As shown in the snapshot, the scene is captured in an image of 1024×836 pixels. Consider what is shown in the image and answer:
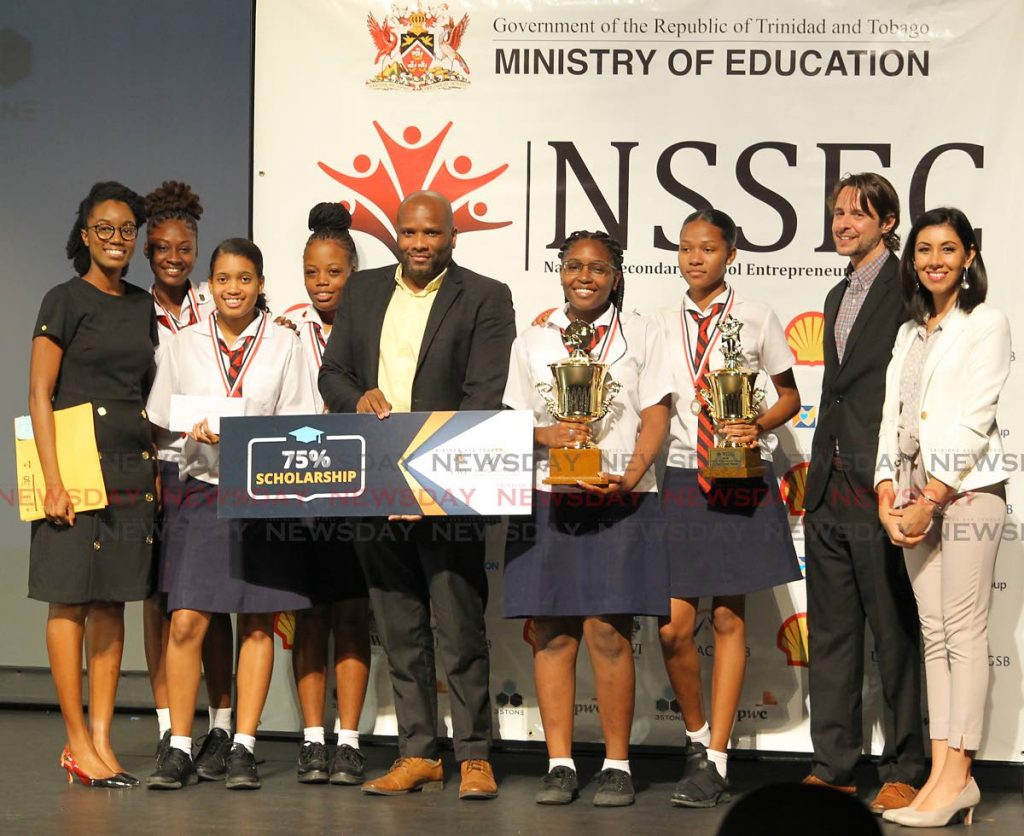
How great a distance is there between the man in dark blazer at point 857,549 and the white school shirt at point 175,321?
2168 millimetres

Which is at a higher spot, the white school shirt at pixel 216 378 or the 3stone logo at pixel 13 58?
the 3stone logo at pixel 13 58

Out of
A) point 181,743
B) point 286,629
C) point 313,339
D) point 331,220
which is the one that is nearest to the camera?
point 181,743

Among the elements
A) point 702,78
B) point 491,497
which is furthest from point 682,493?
point 702,78

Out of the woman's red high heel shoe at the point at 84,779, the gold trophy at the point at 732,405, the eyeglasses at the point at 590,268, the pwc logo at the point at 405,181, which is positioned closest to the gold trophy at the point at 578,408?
the eyeglasses at the point at 590,268

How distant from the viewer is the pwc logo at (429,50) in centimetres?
520

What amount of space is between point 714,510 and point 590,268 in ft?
2.96

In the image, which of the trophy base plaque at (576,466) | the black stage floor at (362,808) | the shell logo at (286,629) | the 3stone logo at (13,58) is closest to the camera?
the black stage floor at (362,808)

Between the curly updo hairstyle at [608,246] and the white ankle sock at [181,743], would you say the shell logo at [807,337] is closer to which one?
the curly updo hairstyle at [608,246]

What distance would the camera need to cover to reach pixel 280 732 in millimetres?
5348

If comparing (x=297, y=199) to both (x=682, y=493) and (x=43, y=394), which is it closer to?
(x=43, y=394)

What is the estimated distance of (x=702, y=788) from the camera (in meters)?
4.25

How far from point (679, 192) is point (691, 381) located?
3.16ft

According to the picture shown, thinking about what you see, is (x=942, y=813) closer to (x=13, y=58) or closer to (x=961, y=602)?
(x=961, y=602)

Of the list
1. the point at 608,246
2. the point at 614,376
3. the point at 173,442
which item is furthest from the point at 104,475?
the point at 608,246
